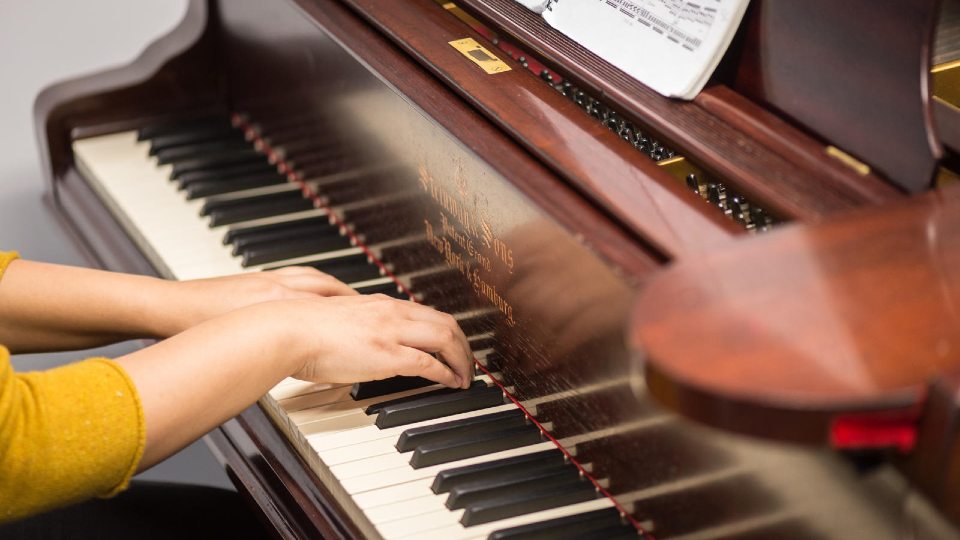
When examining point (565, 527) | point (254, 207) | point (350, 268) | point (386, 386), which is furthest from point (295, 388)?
point (254, 207)

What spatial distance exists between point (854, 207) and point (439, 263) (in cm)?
73

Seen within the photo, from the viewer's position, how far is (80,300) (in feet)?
6.30

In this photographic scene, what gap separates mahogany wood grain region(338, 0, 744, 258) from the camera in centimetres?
146

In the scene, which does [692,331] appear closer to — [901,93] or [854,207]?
[854,207]

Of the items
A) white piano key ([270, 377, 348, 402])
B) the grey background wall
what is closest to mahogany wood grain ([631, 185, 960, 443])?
white piano key ([270, 377, 348, 402])

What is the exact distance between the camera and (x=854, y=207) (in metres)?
1.44

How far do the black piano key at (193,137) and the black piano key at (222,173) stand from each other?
13 cm

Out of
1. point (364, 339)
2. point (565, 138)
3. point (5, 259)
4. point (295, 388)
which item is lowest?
point (295, 388)

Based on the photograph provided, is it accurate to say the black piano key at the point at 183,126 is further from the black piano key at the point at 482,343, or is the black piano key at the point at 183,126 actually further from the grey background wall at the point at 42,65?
the black piano key at the point at 482,343

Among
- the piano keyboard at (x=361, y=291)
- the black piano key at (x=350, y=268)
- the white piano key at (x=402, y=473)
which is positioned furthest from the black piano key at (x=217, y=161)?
the white piano key at (x=402, y=473)

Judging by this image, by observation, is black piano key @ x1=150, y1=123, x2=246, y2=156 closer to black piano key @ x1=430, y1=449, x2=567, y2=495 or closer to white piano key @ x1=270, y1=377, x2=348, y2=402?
white piano key @ x1=270, y1=377, x2=348, y2=402

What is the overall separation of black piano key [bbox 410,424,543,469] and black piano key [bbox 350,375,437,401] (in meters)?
0.14

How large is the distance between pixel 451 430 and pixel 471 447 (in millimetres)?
44

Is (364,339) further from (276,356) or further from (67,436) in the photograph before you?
(67,436)
